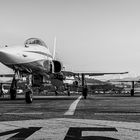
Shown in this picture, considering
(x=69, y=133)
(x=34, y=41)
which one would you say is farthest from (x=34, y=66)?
(x=69, y=133)

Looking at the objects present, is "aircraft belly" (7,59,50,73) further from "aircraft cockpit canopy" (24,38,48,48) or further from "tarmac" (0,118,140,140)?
"tarmac" (0,118,140,140)

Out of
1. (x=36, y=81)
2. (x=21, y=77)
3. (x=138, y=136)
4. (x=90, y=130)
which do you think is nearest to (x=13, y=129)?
(x=90, y=130)

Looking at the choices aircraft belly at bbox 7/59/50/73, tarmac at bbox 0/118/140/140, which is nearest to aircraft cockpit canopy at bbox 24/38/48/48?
aircraft belly at bbox 7/59/50/73

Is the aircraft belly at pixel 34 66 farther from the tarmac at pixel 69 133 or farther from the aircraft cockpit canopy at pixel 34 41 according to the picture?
the tarmac at pixel 69 133

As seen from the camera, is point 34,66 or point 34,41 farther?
point 34,41

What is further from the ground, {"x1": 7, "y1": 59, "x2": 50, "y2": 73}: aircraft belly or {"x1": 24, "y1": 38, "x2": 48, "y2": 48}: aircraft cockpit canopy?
{"x1": 24, "y1": 38, "x2": 48, "y2": 48}: aircraft cockpit canopy

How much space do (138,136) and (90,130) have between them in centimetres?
137

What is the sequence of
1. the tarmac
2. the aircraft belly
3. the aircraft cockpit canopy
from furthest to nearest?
the aircraft cockpit canopy
the aircraft belly
the tarmac

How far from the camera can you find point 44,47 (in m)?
26.9

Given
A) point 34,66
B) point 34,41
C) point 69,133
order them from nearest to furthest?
point 69,133 → point 34,66 → point 34,41

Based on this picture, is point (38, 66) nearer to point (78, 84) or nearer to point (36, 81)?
point (36, 81)

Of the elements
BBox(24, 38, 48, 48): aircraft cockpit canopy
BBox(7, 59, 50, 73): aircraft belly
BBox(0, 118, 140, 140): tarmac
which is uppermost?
BBox(24, 38, 48, 48): aircraft cockpit canopy

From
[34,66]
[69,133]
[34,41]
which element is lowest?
[69,133]

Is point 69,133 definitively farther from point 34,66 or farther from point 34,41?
point 34,41
